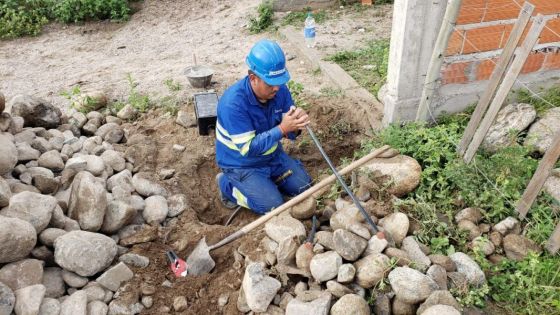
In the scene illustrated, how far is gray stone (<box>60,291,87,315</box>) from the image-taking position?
2.75 meters

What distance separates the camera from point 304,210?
136 inches

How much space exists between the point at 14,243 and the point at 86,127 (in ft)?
7.40

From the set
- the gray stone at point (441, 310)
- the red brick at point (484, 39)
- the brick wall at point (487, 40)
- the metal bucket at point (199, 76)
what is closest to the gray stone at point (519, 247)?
the gray stone at point (441, 310)

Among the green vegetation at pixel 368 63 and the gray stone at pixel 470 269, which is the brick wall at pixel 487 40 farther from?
the gray stone at pixel 470 269

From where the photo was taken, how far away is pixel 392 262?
279cm

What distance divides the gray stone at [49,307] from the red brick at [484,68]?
371 cm

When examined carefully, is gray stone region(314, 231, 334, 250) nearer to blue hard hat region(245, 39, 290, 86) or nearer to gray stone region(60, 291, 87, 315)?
blue hard hat region(245, 39, 290, 86)

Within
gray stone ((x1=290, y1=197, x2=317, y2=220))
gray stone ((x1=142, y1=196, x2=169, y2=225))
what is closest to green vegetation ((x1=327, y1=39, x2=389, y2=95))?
gray stone ((x1=290, y1=197, x2=317, y2=220))

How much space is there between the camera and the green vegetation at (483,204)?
9.43 feet

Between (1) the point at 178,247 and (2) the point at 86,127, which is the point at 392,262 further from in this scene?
(2) the point at 86,127

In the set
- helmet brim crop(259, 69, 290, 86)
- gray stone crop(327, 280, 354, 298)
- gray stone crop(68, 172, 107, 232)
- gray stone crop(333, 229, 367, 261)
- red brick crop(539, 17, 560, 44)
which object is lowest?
gray stone crop(327, 280, 354, 298)

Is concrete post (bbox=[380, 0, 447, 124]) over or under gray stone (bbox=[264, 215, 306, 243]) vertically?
over

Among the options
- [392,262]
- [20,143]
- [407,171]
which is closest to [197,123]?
[20,143]

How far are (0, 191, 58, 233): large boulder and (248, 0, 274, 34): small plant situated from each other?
488cm
